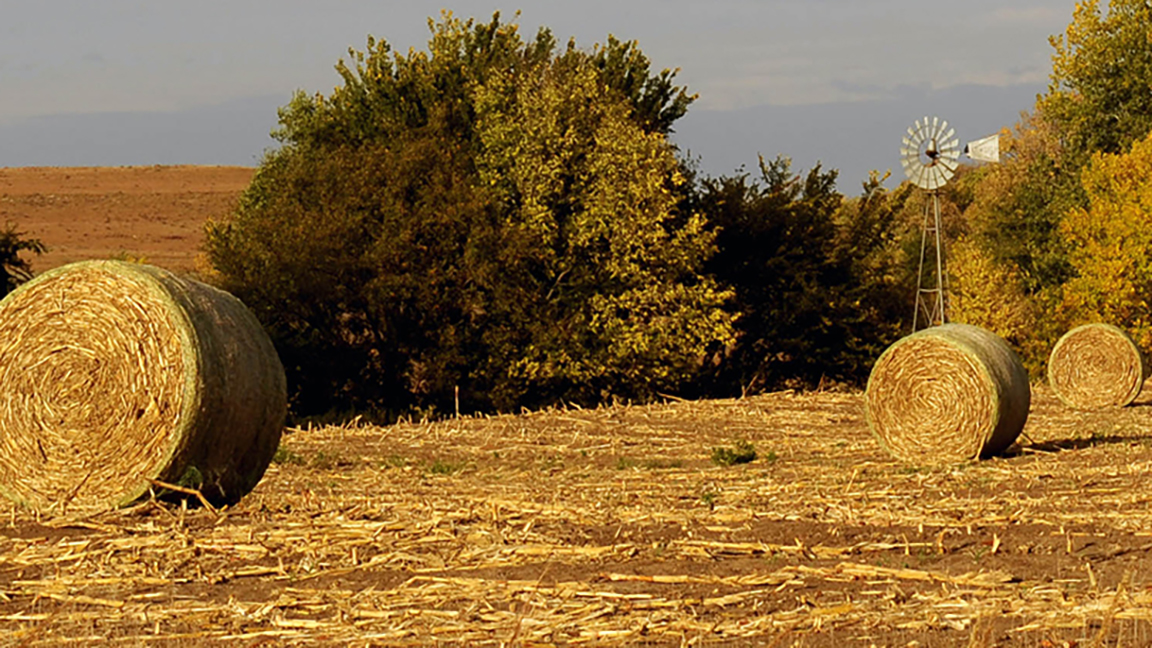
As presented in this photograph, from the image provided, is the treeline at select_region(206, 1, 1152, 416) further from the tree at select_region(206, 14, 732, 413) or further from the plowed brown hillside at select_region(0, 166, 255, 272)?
the plowed brown hillside at select_region(0, 166, 255, 272)

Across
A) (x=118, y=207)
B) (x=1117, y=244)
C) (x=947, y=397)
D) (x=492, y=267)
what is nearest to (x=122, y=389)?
(x=947, y=397)

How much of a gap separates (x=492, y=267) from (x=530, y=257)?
1558mm

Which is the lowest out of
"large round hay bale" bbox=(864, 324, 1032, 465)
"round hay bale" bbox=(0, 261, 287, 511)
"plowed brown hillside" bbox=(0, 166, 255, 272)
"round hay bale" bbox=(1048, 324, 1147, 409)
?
"round hay bale" bbox=(1048, 324, 1147, 409)

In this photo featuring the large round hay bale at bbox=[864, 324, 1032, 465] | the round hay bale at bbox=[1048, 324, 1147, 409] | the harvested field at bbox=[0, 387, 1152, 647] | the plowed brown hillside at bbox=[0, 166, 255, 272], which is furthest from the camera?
the plowed brown hillside at bbox=[0, 166, 255, 272]

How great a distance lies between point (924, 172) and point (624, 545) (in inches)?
1096

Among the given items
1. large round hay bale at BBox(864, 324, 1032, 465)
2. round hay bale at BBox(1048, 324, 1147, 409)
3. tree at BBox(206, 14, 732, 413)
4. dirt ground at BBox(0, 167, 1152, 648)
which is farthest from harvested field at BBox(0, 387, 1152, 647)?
tree at BBox(206, 14, 732, 413)

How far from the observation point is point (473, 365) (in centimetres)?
Result: 3494

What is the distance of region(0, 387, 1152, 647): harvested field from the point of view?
24.0 ft

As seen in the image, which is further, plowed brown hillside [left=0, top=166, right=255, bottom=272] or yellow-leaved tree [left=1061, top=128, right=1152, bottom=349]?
plowed brown hillside [left=0, top=166, right=255, bottom=272]

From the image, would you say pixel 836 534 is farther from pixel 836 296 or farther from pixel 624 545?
pixel 836 296

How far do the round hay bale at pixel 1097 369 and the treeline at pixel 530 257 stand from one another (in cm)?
855

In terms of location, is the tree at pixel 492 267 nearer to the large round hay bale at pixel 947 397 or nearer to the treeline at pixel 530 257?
the treeline at pixel 530 257

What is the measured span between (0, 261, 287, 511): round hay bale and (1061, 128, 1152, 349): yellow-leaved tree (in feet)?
134

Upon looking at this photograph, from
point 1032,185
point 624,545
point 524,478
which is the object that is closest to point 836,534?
point 624,545
